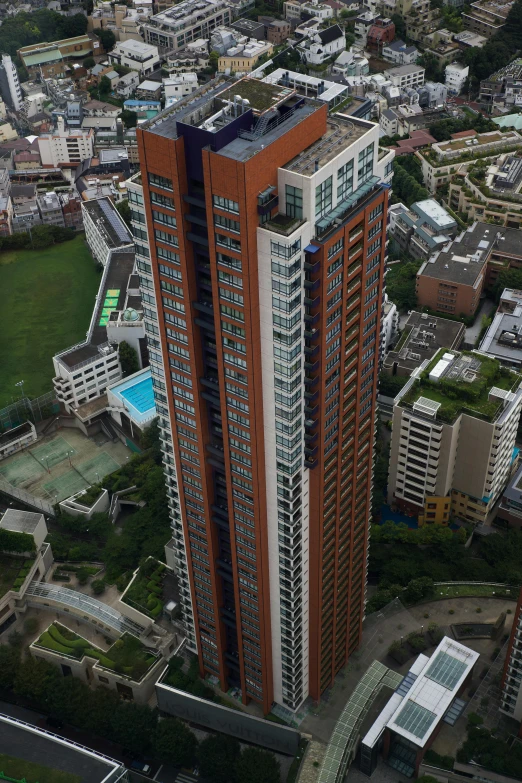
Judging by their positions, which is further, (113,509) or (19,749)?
(113,509)

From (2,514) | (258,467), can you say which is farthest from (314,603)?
(2,514)

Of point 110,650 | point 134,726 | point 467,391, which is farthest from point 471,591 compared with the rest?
point 110,650

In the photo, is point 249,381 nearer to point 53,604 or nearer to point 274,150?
point 274,150

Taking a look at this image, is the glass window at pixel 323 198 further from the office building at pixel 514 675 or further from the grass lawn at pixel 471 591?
the grass lawn at pixel 471 591

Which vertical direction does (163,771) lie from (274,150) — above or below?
below

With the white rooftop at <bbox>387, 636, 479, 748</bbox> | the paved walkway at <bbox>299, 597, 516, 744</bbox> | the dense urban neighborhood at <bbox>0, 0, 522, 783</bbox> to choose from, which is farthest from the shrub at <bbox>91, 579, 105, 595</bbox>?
the white rooftop at <bbox>387, 636, 479, 748</bbox>

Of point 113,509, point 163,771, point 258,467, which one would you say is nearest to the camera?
point 258,467

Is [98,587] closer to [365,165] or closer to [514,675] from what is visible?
[514,675]
